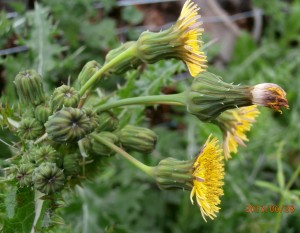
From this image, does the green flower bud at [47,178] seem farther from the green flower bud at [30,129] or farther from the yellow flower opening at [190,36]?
the yellow flower opening at [190,36]

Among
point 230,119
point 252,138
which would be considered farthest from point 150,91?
point 252,138

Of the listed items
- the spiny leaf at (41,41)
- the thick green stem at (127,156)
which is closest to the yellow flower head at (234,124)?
the thick green stem at (127,156)

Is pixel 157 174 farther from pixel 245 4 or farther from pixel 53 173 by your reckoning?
pixel 245 4

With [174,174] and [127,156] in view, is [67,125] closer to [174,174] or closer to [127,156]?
[127,156]

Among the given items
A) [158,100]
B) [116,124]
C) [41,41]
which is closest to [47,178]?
[116,124]

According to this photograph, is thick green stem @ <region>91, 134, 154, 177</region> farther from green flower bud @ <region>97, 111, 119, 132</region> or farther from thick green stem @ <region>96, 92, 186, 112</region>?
thick green stem @ <region>96, 92, 186, 112</region>

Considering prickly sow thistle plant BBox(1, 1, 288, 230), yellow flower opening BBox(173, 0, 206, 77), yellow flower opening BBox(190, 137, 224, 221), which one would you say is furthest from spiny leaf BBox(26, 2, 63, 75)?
yellow flower opening BBox(190, 137, 224, 221)
